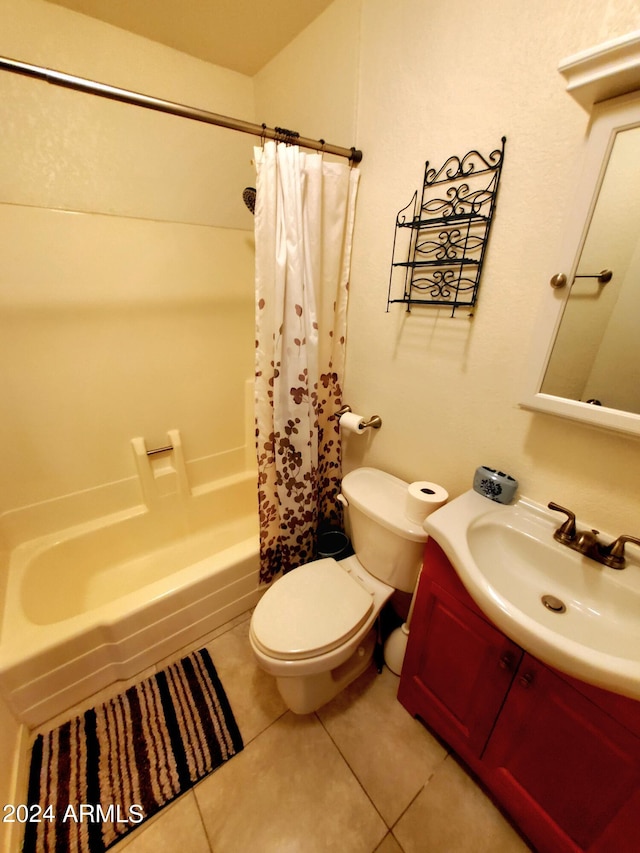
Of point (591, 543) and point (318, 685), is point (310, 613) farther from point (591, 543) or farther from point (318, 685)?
point (591, 543)

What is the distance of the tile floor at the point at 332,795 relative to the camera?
3.10 ft

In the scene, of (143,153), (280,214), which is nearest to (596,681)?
(280,214)

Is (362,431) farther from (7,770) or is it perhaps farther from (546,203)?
(7,770)

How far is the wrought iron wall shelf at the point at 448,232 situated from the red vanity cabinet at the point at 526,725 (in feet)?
2.66

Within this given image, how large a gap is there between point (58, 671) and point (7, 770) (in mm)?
241

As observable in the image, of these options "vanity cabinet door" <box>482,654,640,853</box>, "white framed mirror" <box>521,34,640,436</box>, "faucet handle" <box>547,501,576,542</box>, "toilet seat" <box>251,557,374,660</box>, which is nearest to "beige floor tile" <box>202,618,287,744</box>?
"toilet seat" <box>251,557,374,660</box>

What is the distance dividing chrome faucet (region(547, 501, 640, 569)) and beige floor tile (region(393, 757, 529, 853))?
0.91 meters

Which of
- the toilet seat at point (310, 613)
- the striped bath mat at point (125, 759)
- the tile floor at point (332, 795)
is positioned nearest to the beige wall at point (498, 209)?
the toilet seat at point (310, 613)

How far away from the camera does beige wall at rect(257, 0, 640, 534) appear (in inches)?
30.3

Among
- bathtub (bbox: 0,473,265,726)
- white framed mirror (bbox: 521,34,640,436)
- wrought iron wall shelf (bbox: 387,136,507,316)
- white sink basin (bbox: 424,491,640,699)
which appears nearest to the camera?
white sink basin (bbox: 424,491,640,699)

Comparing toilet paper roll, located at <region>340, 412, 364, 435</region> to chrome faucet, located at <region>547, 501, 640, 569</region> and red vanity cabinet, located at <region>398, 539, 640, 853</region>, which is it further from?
chrome faucet, located at <region>547, 501, 640, 569</region>

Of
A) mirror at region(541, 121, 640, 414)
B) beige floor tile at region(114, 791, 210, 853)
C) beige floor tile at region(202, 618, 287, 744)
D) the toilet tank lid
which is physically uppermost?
mirror at region(541, 121, 640, 414)

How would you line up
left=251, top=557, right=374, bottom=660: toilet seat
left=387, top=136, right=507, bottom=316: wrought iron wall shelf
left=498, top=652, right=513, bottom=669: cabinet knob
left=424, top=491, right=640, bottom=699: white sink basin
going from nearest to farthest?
left=424, top=491, right=640, bottom=699: white sink basin < left=498, top=652, right=513, bottom=669: cabinet knob < left=387, top=136, right=507, bottom=316: wrought iron wall shelf < left=251, top=557, right=374, bottom=660: toilet seat

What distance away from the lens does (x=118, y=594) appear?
1616mm
